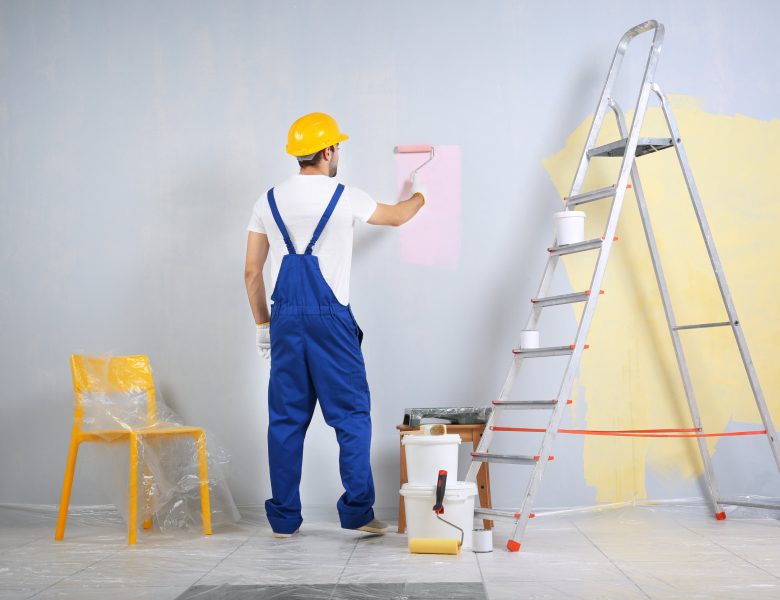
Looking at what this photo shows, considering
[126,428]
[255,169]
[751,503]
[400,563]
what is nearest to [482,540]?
[400,563]

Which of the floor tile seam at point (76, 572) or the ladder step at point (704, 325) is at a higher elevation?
the ladder step at point (704, 325)

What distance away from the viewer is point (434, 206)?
145 inches

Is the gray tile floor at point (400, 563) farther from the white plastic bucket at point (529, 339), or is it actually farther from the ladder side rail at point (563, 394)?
the white plastic bucket at point (529, 339)

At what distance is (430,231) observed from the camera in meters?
3.68

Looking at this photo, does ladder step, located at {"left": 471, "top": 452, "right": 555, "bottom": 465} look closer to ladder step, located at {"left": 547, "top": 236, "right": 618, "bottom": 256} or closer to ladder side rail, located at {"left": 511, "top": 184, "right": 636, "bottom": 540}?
ladder side rail, located at {"left": 511, "top": 184, "right": 636, "bottom": 540}

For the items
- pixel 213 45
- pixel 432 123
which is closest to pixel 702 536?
pixel 432 123

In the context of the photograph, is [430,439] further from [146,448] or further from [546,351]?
[146,448]

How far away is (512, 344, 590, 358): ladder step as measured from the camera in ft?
9.87

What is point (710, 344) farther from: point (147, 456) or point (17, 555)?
point (17, 555)

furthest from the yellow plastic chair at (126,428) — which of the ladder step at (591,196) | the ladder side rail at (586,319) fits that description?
the ladder step at (591,196)

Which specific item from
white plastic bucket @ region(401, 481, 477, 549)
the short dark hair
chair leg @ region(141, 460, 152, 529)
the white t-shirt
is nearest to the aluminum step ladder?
white plastic bucket @ region(401, 481, 477, 549)

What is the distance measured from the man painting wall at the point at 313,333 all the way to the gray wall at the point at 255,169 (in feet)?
1.36

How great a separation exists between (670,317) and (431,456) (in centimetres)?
129

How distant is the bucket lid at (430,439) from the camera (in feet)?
9.52
